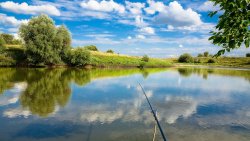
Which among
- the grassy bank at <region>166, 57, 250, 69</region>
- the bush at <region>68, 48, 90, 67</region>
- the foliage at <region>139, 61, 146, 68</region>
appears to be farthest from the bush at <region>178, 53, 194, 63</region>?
the bush at <region>68, 48, 90, 67</region>

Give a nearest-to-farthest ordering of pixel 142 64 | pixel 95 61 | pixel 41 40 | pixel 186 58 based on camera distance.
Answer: pixel 41 40, pixel 95 61, pixel 142 64, pixel 186 58

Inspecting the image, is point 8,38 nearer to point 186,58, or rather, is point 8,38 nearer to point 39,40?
point 39,40

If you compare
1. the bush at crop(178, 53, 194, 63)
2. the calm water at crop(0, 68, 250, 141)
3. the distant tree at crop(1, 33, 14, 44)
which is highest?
the distant tree at crop(1, 33, 14, 44)

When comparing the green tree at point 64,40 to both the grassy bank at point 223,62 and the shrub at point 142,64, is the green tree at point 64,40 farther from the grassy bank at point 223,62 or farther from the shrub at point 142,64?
the grassy bank at point 223,62

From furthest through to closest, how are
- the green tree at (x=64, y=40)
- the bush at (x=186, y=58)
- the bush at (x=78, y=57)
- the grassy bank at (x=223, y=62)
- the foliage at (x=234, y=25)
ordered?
1. the bush at (x=186, y=58)
2. the grassy bank at (x=223, y=62)
3. the bush at (x=78, y=57)
4. the green tree at (x=64, y=40)
5. the foliage at (x=234, y=25)

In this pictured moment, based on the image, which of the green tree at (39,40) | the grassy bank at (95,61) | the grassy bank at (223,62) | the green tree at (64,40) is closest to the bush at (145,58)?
the grassy bank at (95,61)

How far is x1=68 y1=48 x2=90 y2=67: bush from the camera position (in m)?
83.8

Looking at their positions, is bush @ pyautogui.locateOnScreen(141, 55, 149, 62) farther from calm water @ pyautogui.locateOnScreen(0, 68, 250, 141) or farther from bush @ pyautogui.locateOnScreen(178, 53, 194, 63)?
calm water @ pyautogui.locateOnScreen(0, 68, 250, 141)

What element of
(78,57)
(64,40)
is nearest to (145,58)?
(78,57)

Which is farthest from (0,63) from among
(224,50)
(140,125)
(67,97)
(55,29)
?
(224,50)

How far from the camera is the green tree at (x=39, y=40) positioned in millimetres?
73000

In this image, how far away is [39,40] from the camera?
72.9 m

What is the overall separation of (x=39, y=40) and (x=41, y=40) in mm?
1089

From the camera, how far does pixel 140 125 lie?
53.8ft
